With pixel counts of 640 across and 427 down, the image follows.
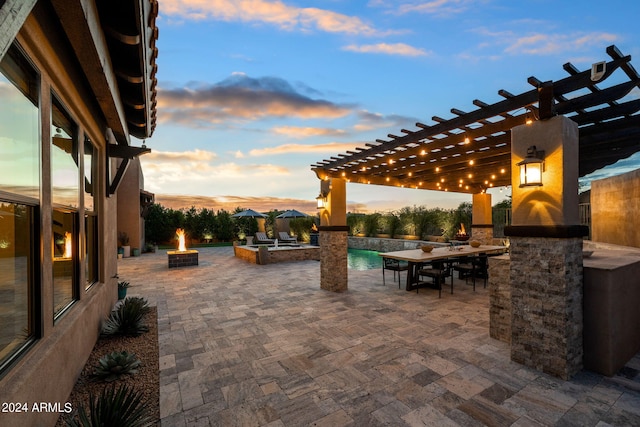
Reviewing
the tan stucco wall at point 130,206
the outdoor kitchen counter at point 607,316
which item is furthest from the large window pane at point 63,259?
the tan stucco wall at point 130,206

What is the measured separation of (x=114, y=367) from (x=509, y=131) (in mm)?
6413

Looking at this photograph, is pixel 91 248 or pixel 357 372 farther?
pixel 91 248

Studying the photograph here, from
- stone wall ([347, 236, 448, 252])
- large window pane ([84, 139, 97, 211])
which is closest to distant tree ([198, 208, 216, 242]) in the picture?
stone wall ([347, 236, 448, 252])

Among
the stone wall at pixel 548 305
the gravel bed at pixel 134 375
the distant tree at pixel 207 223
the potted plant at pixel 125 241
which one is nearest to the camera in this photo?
the gravel bed at pixel 134 375

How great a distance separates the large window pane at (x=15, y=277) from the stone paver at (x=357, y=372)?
4.42 feet

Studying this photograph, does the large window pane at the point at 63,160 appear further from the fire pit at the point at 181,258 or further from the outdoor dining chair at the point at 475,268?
the outdoor dining chair at the point at 475,268

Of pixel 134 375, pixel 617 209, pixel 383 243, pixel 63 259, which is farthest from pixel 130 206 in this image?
pixel 617 209

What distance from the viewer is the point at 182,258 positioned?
10969 mm

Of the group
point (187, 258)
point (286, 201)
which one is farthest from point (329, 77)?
point (286, 201)

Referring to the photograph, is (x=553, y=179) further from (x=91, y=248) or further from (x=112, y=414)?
(x=91, y=248)

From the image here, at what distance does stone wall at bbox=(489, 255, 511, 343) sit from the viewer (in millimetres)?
4074

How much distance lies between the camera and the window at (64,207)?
2713 mm

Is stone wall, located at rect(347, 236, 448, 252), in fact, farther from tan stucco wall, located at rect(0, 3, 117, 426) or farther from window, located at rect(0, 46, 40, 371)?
window, located at rect(0, 46, 40, 371)

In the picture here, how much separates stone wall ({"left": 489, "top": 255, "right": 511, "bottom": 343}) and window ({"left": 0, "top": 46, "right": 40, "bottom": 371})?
5.20 m
